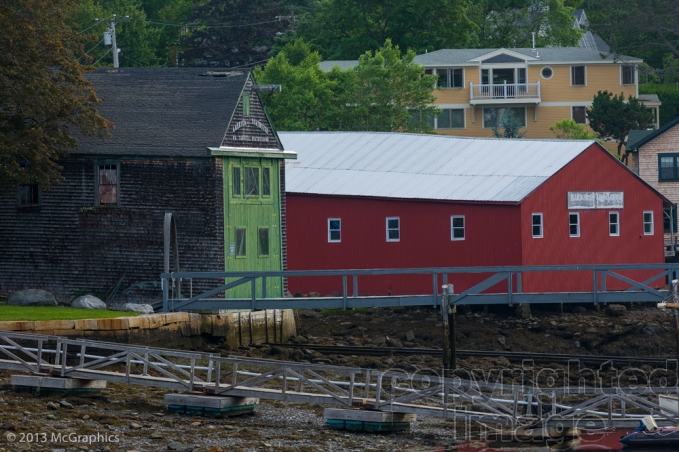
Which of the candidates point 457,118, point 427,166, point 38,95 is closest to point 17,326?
point 38,95

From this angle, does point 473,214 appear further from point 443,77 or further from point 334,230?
point 443,77

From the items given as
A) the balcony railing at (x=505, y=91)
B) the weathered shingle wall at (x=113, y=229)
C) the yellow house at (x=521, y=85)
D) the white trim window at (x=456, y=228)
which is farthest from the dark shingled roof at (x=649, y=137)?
the weathered shingle wall at (x=113, y=229)

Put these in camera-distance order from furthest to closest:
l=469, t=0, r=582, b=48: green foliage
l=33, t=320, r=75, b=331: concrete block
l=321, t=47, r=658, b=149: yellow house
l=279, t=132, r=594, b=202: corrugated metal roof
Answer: l=469, t=0, r=582, b=48: green foliage, l=321, t=47, r=658, b=149: yellow house, l=279, t=132, r=594, b=202: corrugated metal roof, l=33, t=320, r=75, b=331: concrete block

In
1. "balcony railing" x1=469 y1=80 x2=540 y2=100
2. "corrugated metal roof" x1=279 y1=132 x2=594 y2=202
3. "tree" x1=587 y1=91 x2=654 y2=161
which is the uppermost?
"balcony railing" x1=469 y1=80 x2=540 y2=100

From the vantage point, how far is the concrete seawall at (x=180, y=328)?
29656 millimetres

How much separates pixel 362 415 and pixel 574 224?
64.1 ft

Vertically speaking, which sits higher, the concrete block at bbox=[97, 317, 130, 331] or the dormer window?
the dormer window

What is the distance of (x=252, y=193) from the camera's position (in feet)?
120

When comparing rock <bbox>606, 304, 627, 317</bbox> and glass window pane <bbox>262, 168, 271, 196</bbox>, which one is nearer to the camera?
glass window pane <bbox>262, 168, 271, 196</bbox>

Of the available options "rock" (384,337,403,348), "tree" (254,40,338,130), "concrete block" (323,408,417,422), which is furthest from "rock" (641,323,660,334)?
"tree" (254,40,338,130)

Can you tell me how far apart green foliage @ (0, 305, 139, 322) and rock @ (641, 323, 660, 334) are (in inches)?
606

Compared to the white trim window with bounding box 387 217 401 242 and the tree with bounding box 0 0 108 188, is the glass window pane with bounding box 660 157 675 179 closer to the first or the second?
the white trim window with bounding box 387 217 401 242

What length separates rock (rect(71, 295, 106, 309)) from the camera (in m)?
33.6

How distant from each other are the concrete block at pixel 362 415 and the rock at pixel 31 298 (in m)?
12.4
